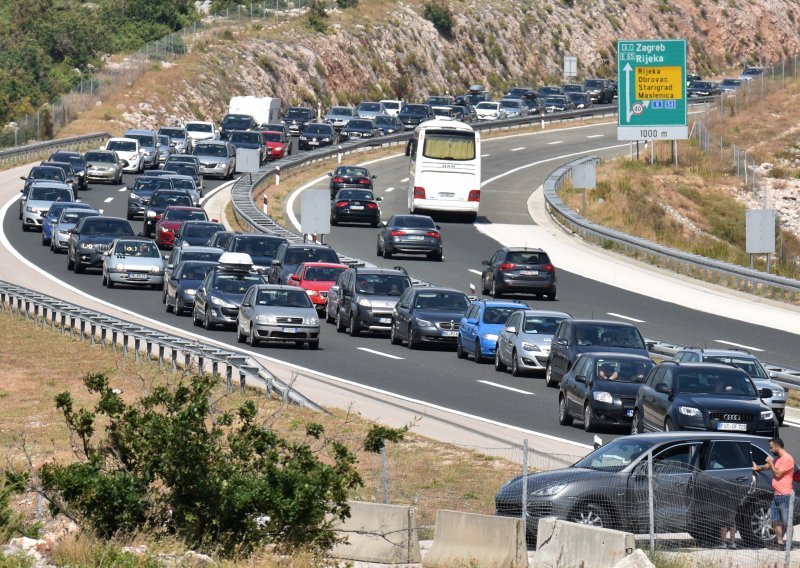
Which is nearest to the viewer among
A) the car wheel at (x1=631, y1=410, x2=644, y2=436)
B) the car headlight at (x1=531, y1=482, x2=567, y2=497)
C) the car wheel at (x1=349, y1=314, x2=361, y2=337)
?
the car headlight at (x1=531, y1=482, x2=567, y2=497)

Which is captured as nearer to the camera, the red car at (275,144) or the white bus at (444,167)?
the white bus at (444,167)

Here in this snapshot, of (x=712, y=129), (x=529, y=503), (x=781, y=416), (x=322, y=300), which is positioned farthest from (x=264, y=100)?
(x=529, y=503)

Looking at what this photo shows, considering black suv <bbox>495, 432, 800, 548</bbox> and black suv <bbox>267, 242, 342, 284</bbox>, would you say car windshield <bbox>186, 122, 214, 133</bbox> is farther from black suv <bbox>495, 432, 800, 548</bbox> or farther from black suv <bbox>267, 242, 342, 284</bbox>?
black suv <bbox>495, 432, 800, 548</bbox>

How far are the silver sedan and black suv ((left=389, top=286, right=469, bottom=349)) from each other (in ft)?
Result: 9.32

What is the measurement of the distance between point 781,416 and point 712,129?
6390 cm

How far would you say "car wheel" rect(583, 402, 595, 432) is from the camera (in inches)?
989

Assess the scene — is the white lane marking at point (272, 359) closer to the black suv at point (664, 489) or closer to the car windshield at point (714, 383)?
the car windshield at point (714, 383)

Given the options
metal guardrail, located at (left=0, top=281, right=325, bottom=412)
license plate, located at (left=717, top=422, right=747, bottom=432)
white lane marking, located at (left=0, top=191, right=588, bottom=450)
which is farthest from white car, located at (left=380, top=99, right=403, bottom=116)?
license plate, located at (left=717, top=422, right=747, bottom=432)

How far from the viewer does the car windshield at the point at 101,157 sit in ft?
229

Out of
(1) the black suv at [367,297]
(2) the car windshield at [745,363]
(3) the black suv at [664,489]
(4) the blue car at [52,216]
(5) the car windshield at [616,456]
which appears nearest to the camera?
(3) the black suv at [664,489]

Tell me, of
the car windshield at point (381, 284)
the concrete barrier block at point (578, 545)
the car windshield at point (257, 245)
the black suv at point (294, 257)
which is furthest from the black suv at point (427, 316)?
the concrete barrier block at point (578, 545)

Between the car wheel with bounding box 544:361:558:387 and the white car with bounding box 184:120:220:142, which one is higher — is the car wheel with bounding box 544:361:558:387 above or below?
below

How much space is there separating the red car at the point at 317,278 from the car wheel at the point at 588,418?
17.5 meters

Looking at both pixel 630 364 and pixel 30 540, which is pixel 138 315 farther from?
pixel 30 540
